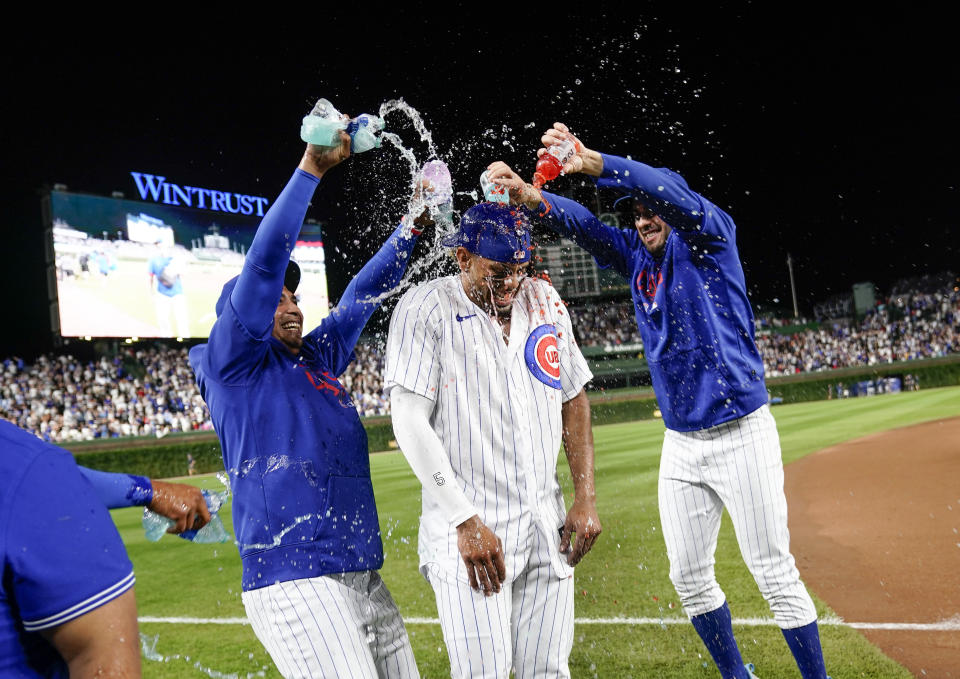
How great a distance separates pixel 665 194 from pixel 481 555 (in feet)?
5.81

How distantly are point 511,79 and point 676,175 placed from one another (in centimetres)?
311

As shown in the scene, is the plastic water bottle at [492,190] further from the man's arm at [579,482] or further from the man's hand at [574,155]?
the man's arm at [579,482]

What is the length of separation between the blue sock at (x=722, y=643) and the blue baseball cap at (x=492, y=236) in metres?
2.06

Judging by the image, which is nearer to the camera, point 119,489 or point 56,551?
point 56,551

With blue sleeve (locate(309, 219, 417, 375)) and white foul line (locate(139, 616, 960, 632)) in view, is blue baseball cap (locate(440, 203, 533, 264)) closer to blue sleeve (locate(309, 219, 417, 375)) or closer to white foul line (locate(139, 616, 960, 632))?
blue sleeve (locate(309, 219, 417, 375))

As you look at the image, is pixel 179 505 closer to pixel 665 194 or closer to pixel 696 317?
pixel 665 194

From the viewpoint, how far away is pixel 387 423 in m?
24.8

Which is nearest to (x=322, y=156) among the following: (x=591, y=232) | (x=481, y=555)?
(x=481, y=555)

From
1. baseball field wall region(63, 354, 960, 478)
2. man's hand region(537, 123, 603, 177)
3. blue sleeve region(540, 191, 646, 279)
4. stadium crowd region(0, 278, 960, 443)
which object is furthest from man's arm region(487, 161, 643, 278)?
baseball field wall region(63, 354, 960, 478)

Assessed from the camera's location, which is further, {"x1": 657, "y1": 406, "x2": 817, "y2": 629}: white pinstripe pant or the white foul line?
the white foul line

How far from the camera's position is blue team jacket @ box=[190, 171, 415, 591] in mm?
2406

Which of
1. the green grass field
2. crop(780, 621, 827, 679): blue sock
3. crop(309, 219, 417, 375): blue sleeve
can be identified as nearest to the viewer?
crop(309, 219, 417, 375): blue sleeve

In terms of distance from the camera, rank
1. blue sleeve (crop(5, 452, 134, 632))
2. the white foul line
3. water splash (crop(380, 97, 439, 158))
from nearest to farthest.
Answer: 1. blue sleeve (crop(5, 452, 134, 632))
2. water splash (crop(380, 97, 439, 158))
3. the white foul line

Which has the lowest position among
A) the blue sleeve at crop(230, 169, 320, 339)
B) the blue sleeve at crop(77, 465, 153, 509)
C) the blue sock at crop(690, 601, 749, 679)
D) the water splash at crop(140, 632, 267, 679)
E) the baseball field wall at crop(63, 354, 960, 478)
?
the baseball field wall at crop(63, 354, 960, 478)
